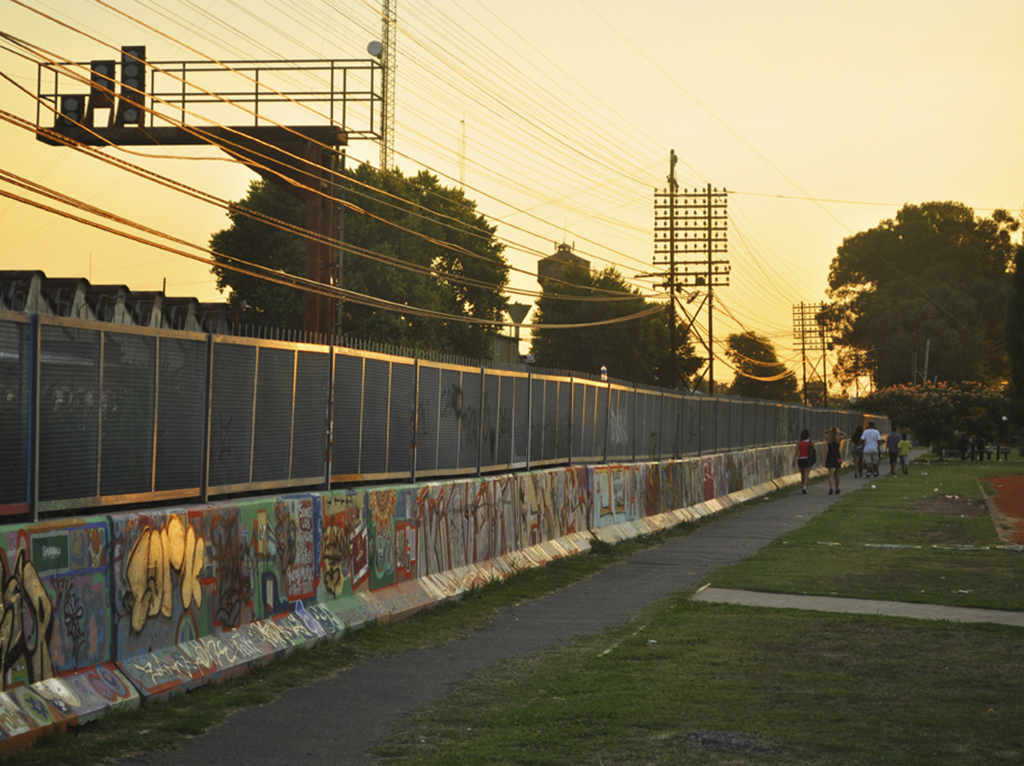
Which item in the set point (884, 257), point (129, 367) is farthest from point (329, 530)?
point (884, 257)

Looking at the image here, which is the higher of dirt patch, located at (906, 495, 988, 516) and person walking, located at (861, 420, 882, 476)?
person walking, located at (861, 420, 882, 476)

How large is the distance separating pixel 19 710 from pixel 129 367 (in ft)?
7.87

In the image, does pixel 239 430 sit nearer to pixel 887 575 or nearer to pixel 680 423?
pixel 887 575

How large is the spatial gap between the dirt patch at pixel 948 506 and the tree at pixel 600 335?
4822 cm

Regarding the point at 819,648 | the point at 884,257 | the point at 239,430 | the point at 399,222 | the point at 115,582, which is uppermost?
the point at 884,257

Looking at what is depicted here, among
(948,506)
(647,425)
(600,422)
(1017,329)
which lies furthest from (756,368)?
(600,422)

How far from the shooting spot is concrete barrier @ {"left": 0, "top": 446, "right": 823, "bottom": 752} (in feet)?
20.6

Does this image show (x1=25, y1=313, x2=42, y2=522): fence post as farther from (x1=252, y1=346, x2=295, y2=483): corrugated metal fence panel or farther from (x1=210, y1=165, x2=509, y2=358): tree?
(x1=210, y1=165, x2=509, y2=358): tree

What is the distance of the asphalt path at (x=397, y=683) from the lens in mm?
6219

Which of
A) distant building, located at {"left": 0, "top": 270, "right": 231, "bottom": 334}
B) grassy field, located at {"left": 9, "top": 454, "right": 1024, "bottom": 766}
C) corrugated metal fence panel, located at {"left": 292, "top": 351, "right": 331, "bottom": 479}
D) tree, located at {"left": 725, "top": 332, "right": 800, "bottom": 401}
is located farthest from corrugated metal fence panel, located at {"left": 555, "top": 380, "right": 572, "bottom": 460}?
tree, located at {"left": 725, "top": 332, "right": 800, "bottom": 401}

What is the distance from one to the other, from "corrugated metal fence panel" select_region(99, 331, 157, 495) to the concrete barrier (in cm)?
30

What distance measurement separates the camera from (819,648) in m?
9.13

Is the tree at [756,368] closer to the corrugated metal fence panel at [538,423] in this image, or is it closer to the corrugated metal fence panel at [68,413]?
the corrugated metal fence panel at [538,423]

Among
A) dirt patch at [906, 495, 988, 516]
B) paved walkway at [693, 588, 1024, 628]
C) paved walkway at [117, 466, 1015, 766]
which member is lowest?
paved walkway at [117, 466, 1015, 766]
